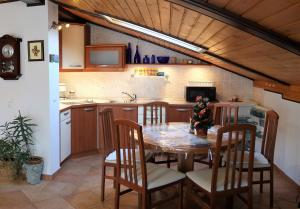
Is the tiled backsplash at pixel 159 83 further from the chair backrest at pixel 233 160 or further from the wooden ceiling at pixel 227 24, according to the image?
the chair backrest at pixel 233 160

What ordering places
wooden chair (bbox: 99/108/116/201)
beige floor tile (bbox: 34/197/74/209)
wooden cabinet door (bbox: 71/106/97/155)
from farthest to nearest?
wooden cabinet door (bbox: 71/106/97/155) < wooden chair (bbox: 99/108/116/201) < beige floor tile (bbox: 34/197/74/209)

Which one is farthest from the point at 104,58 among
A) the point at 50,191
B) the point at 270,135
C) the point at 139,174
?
the point at 270,135

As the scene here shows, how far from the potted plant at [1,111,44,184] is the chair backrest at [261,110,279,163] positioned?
2633mm

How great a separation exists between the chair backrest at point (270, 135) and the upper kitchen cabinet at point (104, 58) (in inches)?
103

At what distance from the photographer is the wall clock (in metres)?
3.39

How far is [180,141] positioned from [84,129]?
226cm

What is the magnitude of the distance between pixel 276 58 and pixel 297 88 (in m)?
1.06

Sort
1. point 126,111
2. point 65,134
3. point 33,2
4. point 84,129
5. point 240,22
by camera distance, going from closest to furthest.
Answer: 1. point 240,22
2. point 33,2
3. point 65,134
4. point 84,129
5. point 126,111

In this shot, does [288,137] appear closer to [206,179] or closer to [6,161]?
[206,179]

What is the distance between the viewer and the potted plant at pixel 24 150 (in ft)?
10.9

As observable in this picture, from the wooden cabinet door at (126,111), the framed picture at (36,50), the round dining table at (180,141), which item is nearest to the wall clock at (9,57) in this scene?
the framed picture at (36,50)

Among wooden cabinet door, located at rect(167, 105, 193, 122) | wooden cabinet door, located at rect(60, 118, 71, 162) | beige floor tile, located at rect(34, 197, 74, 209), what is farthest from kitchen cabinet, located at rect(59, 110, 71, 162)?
wooden cabinet door, located at rect(167, 105, 193, 122)

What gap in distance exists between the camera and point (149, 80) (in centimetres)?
510

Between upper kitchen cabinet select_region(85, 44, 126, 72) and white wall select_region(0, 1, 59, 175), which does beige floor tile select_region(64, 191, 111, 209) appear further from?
upper kitchen cabinet select_region(85, 44, 126, 72)
